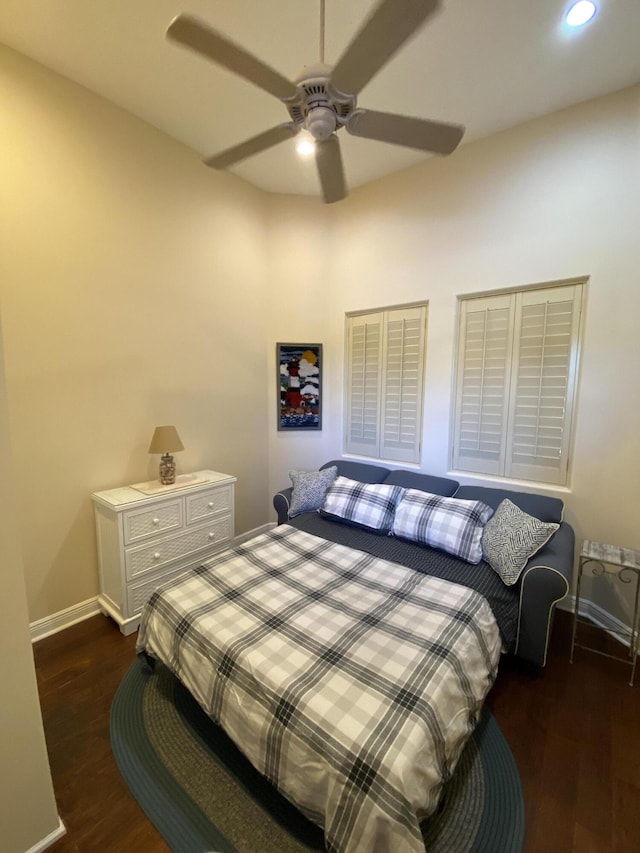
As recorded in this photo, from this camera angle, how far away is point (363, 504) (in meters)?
2.63

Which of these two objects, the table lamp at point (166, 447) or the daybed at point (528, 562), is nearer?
the daybed at point (528, 562)

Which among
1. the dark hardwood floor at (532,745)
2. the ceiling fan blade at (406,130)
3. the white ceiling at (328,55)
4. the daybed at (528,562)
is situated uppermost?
the white ceiling at (328,55)

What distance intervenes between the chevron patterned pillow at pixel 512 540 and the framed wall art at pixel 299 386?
1.98 m

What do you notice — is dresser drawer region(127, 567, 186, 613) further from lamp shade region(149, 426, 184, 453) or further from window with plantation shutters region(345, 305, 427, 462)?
window with plantation shutters region(345, 305, 427, 462)

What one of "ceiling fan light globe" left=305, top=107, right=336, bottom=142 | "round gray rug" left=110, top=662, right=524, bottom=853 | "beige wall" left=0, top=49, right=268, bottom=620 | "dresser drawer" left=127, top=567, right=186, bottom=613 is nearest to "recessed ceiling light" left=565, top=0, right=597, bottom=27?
"ceiling fan light globe" left=305, top=107, right=336, bottom=142

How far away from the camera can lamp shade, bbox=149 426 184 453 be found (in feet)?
8.20

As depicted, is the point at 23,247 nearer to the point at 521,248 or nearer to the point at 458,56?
the point at 458,56

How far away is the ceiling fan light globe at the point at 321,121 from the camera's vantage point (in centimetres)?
131

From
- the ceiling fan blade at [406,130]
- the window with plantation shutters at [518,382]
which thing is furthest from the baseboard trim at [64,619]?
the ceiling fan blade at [406,130]

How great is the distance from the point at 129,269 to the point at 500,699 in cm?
351

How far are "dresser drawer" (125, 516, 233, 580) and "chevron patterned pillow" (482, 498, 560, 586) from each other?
1.95 m

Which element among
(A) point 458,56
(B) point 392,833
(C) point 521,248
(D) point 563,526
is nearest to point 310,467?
(D) point 563,526

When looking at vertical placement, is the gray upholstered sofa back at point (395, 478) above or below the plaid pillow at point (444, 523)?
above

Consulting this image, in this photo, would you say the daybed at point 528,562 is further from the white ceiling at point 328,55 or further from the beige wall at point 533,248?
the white ceiling at point 328,55
